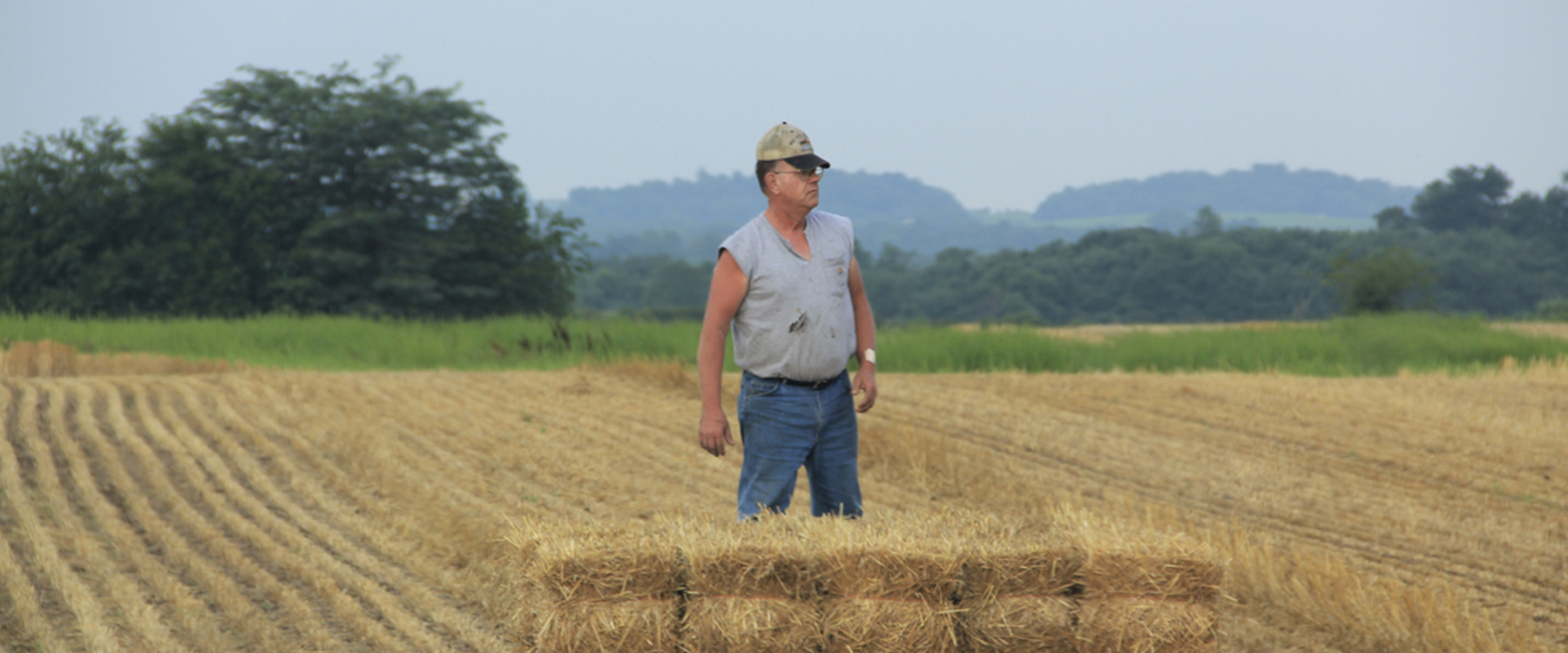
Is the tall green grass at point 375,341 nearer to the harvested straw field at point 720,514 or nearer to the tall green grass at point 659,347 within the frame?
the tall green grass at point 659,347

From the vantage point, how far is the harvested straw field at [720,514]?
136 inches

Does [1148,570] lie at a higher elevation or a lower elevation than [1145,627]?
higher

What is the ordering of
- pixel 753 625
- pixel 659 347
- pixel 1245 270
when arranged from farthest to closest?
pixel 1245 270
pixel 659 347
pixel 753 625

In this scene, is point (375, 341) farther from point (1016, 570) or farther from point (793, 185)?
point (1016, 570)

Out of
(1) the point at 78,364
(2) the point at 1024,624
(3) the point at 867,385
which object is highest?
(3) the point at 867,385

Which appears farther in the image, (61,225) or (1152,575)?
(61,225)

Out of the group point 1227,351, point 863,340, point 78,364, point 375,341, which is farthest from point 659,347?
point 863,340

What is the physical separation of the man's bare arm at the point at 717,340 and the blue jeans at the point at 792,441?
9 cm

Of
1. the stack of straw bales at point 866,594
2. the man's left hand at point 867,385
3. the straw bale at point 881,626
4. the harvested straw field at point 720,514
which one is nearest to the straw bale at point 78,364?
the harvested straw field at point 720,514

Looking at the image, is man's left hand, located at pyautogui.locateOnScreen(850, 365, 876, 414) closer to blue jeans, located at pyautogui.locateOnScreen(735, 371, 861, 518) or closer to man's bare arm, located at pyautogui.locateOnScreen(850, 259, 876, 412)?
man's bare arm, located at pyautogui.locateOnScreen(850, 259, 876, 412)

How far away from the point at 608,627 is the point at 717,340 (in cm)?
113

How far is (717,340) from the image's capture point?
13.7ft

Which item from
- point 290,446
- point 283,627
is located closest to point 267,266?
point 290,446

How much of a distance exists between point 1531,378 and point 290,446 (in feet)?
44.9
